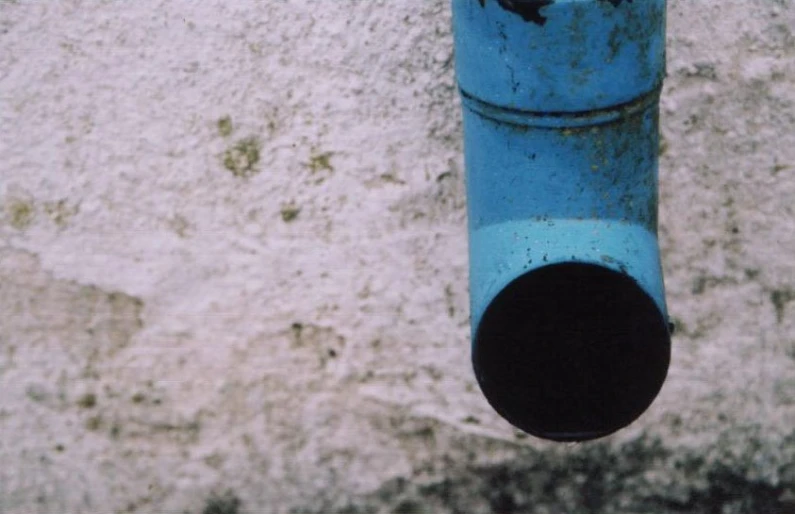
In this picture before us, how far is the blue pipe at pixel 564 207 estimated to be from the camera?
82cm

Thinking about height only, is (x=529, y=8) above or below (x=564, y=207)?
above

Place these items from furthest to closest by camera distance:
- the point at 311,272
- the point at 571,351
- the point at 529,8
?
1. the point at 311,272
2. the point at 571,351
3. the point at 529,8

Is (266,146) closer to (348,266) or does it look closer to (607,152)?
(348,266)

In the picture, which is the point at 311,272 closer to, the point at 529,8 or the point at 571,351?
the point at 571,351

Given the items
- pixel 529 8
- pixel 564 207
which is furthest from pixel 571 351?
pixel 529 8

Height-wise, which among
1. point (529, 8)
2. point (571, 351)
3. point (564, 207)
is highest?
point (529, 8)

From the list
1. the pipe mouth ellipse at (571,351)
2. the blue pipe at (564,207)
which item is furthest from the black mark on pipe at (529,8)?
the pipe mouth ellipse at (571,351)

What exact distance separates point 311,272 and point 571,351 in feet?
1.50

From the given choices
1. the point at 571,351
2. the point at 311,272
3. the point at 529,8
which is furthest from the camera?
the point at 311,272

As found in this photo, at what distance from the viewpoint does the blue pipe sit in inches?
32.2

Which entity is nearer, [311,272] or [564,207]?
[564,207]

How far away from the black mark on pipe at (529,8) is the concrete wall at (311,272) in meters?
0.31

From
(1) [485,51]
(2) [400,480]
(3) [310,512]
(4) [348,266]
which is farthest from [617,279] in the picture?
(3) [310,512]

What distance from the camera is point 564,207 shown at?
885mm
